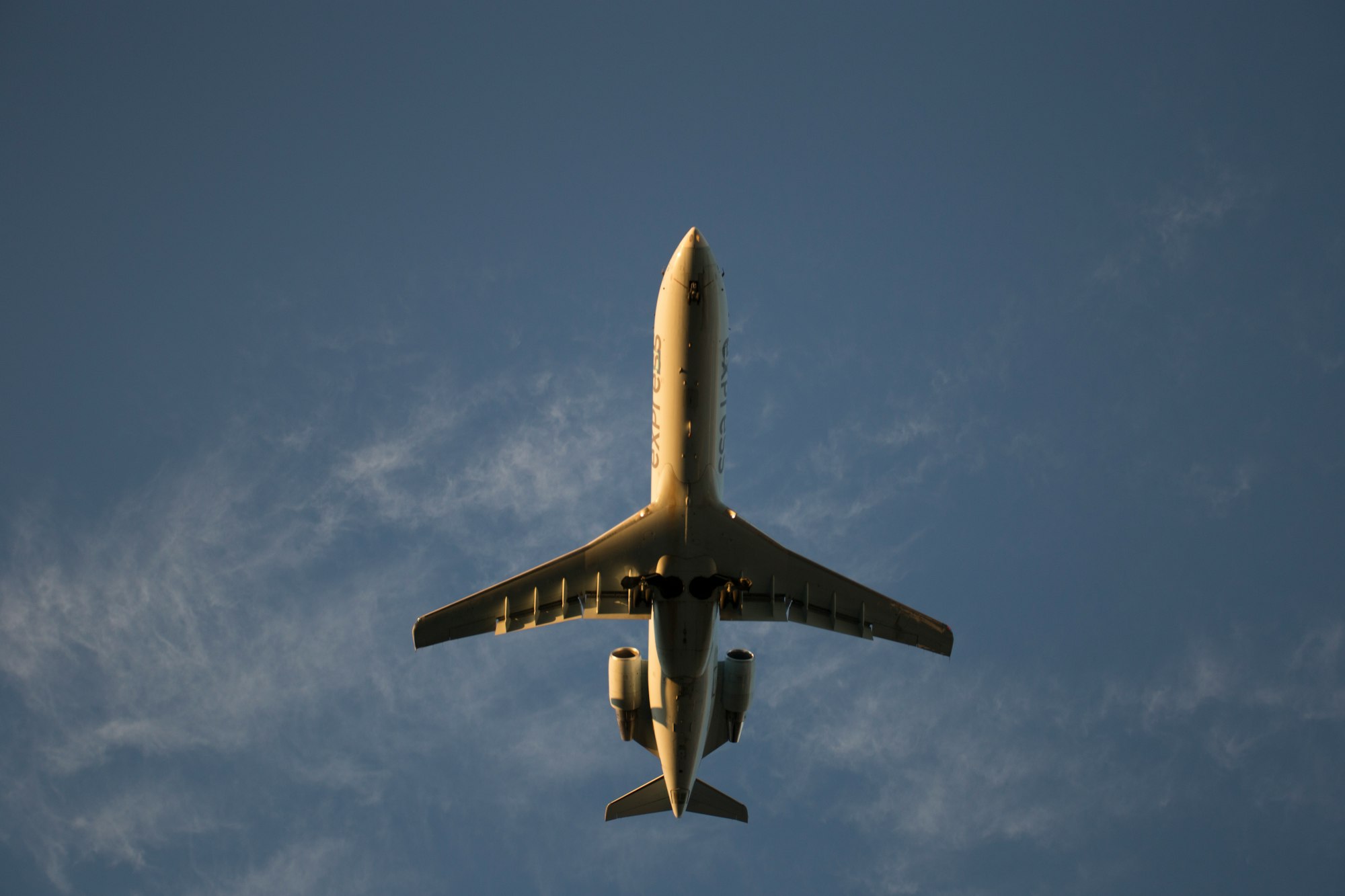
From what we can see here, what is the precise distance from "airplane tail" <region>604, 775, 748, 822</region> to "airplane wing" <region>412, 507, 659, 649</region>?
33.4 ft

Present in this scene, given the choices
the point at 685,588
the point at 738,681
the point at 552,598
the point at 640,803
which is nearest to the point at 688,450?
the point at 685,588

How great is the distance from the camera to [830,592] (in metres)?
42.6

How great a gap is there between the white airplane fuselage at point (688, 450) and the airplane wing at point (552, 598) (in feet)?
5.62

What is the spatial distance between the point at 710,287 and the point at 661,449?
5.96 m

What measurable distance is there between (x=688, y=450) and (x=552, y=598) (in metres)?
8.37

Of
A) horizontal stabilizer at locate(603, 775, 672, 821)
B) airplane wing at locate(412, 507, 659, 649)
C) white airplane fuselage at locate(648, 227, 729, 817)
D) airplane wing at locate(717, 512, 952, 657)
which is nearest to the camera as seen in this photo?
white airplane fuselage at locate(648, 227, 729, 817)

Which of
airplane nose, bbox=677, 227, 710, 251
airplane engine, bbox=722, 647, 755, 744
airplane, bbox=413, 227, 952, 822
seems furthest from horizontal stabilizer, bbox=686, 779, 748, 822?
→ airplane nose, bbox=677, 227, 710, 251

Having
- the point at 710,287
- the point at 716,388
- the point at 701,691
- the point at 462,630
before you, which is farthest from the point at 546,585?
the point at 710,287

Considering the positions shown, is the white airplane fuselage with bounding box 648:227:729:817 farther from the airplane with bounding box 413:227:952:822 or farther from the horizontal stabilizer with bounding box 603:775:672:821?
the horizontal stabilizer with bounding box 603:775:672:821

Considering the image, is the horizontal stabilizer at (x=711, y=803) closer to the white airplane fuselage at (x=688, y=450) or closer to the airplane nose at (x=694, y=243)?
the white airplane fuselage at (x=688, y=450)

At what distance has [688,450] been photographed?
38500 millimetres

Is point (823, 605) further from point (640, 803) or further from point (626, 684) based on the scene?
point (640, 803)

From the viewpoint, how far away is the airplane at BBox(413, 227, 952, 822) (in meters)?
38.4

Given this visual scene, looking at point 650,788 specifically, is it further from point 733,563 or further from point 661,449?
point 661,449
